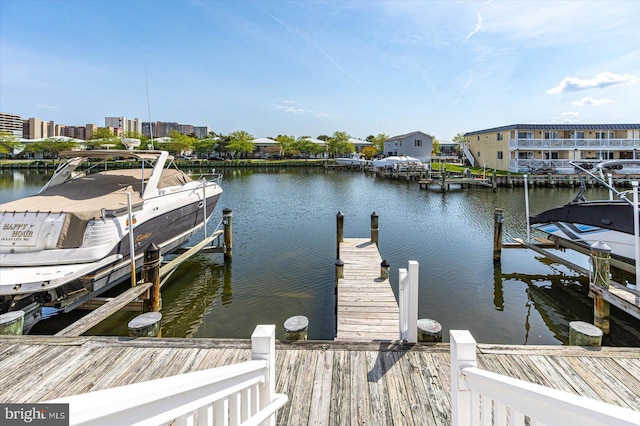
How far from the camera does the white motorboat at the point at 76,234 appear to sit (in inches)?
245

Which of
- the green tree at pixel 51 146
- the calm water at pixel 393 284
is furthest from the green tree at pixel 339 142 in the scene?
the calm water at pixel 393 284

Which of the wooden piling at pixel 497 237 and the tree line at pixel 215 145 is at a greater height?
the tree line at pixel 215 145

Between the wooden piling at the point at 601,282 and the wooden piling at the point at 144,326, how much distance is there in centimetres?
751

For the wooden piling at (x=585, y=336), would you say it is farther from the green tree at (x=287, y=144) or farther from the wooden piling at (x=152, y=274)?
the green tree at (x=287, y=144)

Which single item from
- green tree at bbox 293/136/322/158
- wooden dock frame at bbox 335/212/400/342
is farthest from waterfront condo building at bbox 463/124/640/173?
green tree at bbox 293/136/322/158

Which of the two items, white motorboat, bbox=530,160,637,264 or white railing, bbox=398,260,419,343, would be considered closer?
white railing, bbox=398,260,419,343

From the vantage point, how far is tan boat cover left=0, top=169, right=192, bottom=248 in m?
6.80

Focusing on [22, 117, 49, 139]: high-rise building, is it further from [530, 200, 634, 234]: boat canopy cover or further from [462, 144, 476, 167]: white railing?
[530, 200, 634, 234]: boat canopy cover

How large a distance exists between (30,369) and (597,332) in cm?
686

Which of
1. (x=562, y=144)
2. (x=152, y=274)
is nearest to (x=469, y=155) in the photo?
(x=562, y=144)

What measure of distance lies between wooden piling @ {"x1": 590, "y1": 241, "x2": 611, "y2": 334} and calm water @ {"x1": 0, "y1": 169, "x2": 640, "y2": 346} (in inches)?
34.4

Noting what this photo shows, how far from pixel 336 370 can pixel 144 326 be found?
2.67m

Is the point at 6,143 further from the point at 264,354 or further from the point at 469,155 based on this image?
the point at 264,354

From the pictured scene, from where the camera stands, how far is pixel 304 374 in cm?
397
